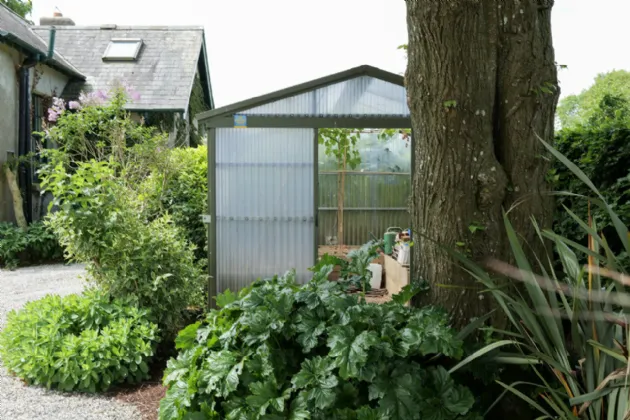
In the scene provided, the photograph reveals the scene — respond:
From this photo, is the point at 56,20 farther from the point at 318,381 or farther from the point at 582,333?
the point at 582,333

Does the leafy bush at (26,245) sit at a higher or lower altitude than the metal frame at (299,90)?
lower

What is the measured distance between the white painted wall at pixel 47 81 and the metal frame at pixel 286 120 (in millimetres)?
7934

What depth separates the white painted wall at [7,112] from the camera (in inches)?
434

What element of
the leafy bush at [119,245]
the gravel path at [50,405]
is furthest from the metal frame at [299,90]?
the gravel path at [50,405]

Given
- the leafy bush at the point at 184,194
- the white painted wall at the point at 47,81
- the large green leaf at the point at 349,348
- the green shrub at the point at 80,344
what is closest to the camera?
the large green leaf at the point at 349,348

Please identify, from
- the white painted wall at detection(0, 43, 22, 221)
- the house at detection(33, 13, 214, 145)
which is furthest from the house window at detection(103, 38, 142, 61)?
the white painted wall at detection(0, 43, 22, 221)

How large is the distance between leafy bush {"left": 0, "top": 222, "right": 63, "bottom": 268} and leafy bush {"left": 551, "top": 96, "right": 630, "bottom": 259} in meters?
8.78

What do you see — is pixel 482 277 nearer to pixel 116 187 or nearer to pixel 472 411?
pixel 472 411

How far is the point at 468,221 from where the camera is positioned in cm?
284

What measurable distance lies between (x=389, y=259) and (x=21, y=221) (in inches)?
282

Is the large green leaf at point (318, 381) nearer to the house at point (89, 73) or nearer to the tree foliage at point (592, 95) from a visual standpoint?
the house at point (89, 73)

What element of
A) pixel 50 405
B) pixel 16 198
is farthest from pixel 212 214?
pixel 16 198

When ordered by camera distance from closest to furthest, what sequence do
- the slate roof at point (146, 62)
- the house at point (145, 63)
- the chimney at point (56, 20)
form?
the house at point (145, 63), the slate roof at point (146, 62), the chimney at point (56, 20)

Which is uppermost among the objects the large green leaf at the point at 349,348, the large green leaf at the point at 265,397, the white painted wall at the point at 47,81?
the white painted wall at the point at 47,81
